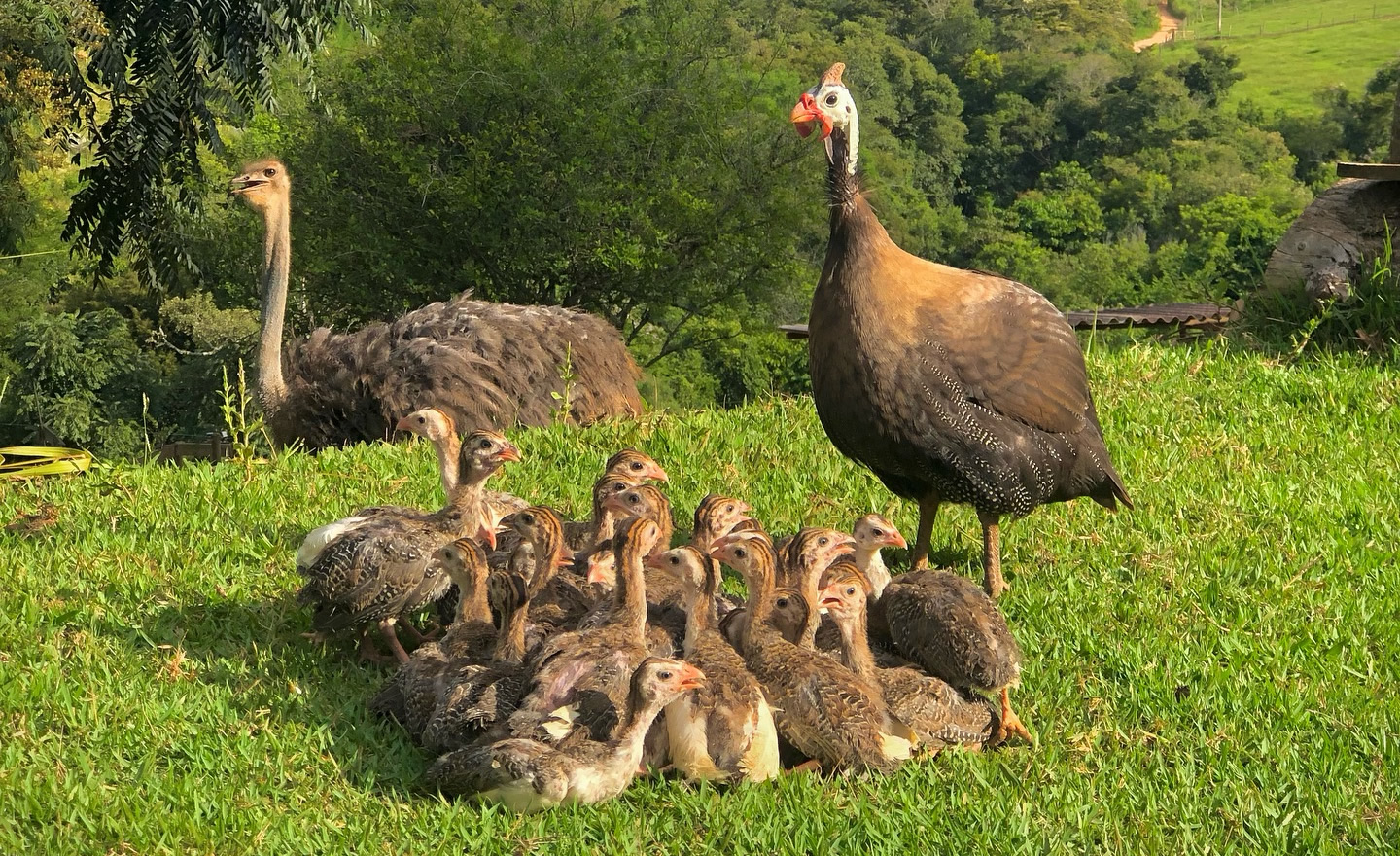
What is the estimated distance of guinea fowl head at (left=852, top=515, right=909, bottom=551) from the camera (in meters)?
6.77

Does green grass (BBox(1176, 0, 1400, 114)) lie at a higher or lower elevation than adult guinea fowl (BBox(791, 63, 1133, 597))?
lower

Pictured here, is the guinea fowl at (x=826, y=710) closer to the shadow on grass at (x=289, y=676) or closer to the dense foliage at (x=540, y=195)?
the shadow on grass at (x=289, y=676)

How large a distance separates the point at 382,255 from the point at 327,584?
33841 millimetres

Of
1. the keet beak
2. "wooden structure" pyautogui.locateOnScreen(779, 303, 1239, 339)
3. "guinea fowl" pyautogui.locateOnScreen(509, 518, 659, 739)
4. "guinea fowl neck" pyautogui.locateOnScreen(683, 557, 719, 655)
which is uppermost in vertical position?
the keet beak

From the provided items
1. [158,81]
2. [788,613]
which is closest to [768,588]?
[788,613]

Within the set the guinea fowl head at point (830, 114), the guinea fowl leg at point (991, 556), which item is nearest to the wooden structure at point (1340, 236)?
the guinea fowl leg at point (991, 556)

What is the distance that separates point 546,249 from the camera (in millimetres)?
40406

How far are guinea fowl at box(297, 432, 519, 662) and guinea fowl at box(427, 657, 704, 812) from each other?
1.14m

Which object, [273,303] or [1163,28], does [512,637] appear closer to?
[273,303]

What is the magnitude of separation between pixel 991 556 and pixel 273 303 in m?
8.11

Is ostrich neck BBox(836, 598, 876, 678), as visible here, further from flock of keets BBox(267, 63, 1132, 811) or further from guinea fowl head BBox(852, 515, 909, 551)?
guinea fowl head BBox(852, 515, 909, 551)

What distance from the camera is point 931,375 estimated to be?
22.9 feet

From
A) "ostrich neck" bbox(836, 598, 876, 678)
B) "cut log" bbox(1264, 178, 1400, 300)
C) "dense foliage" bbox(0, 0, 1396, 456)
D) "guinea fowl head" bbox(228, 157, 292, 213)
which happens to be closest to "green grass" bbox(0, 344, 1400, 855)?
"ostrich neck" bbox(836, 598, 876, 678)

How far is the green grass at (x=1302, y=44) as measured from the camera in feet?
370
